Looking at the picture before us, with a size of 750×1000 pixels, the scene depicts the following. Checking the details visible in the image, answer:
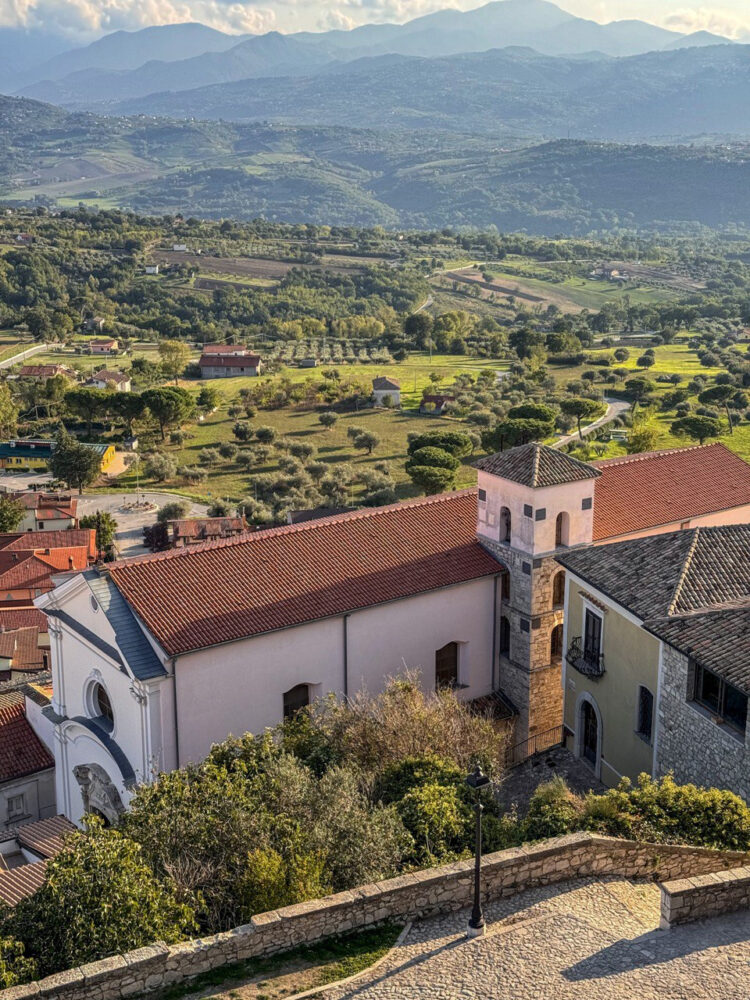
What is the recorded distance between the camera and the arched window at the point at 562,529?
25750 mm

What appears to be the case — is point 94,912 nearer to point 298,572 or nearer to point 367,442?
point 298,572

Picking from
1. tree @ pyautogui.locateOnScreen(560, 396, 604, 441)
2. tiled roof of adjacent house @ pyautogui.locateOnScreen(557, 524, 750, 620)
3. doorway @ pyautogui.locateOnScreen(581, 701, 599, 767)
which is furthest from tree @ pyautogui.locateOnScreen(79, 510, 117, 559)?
tree @ pyautogui.locateOnScreen(560, 396, 604, 441)

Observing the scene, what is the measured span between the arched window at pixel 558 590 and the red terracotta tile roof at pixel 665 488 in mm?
1851

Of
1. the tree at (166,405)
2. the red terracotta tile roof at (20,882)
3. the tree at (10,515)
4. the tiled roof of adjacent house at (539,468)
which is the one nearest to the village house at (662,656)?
the tiled roof of adjacent house at (539,468)

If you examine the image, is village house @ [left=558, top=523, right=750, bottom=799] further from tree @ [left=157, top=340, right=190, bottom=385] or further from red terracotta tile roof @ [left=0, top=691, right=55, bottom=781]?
tree @ [left=157, top=340, right=190, bottom=385]

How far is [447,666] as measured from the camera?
26422 mm

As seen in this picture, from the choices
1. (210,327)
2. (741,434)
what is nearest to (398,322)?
(210,327)

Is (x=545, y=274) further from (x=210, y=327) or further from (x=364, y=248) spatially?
(x=210, y=327)

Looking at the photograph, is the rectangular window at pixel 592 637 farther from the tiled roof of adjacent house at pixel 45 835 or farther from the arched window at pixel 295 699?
the tiled roof of adjacent house at pixel 45 835

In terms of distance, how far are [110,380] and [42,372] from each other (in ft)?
28.0

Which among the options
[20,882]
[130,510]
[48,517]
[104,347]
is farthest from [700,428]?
[104,347]

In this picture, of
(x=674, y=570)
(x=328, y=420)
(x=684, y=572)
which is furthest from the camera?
(x=328, y=420)

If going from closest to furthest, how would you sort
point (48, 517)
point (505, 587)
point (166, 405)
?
1. point (505, 587)
2. point (48, 517)
3. point (166, 405)

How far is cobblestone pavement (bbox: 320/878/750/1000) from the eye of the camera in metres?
12.4
